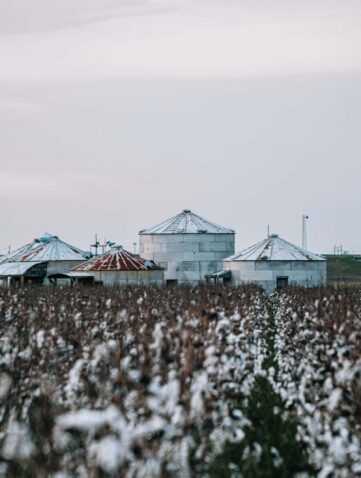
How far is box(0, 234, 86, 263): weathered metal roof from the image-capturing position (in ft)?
217

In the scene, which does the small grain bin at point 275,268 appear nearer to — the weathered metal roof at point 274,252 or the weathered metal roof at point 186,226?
the weathered metal roof at point 274,252

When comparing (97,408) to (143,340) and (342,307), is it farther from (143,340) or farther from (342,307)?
(342,307)

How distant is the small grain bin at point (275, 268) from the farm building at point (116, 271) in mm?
4998

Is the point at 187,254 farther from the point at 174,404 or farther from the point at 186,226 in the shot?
the point at 174,404

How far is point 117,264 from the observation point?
182 feet

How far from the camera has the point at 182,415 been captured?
398 inches

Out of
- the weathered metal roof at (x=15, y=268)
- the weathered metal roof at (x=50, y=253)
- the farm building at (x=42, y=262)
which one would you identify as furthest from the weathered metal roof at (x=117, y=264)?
the weathered metal roof at (x=50, y=253)

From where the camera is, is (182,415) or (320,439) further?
(320,439)

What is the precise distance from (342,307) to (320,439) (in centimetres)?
901

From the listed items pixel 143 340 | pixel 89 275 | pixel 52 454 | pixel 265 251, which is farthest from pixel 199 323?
pixel 265 251

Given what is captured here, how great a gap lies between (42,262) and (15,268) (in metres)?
3.21

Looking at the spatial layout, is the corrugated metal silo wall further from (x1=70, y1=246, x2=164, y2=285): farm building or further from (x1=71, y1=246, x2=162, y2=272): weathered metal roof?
(x1=70, y1=246, x2=164, y2=285): farm building

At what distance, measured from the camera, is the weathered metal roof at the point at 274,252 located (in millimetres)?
58375

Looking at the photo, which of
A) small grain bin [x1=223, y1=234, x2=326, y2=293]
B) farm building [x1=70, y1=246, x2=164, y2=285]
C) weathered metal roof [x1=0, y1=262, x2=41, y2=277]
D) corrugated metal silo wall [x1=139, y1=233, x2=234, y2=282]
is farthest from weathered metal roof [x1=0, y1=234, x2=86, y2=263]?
small grain bin [x1=223, y1=234, x2=326, y2=293]
